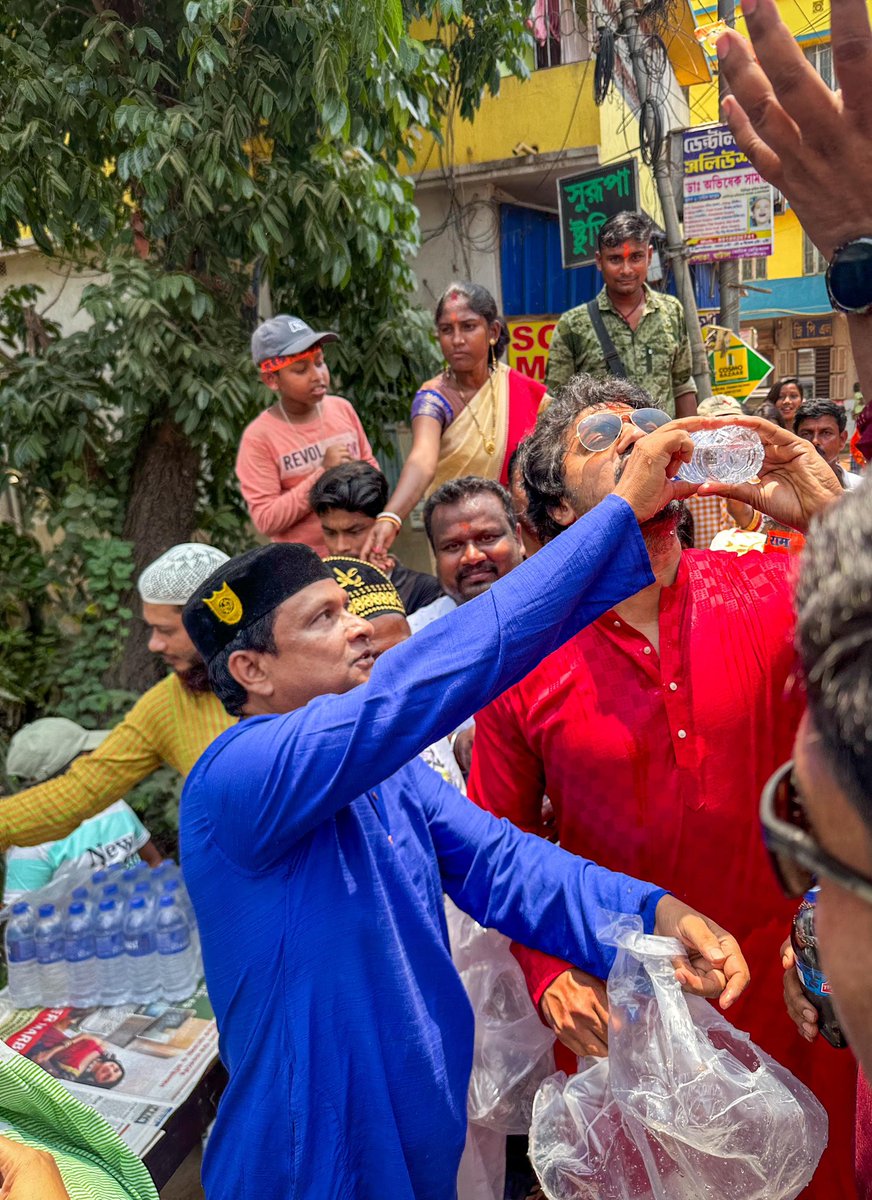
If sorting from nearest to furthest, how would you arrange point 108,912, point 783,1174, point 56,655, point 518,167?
point 783,1174 → point 108,912 → point 56,655 → point 518,167

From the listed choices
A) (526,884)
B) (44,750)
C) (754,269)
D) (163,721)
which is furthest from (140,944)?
(754,269)

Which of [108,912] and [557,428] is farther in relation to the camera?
[108,912]

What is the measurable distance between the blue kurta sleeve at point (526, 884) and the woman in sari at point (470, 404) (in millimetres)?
2434

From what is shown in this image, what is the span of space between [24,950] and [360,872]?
1949 millimetres

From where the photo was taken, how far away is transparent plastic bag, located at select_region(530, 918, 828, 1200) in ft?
4.74

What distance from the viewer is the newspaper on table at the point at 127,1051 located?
Result: 7.59 feet

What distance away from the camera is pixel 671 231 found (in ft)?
22.7

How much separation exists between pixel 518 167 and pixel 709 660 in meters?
7.71

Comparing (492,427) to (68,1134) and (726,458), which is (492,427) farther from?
(68,1134)

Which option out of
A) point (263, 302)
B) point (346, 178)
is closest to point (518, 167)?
point (263, 302)

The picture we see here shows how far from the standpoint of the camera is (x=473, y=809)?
1.91m

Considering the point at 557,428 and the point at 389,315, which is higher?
the point at 389,315

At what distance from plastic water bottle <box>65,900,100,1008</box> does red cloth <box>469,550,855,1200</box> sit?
5.55 feet

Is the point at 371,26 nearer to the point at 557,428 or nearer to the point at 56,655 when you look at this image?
the point at 557,428
